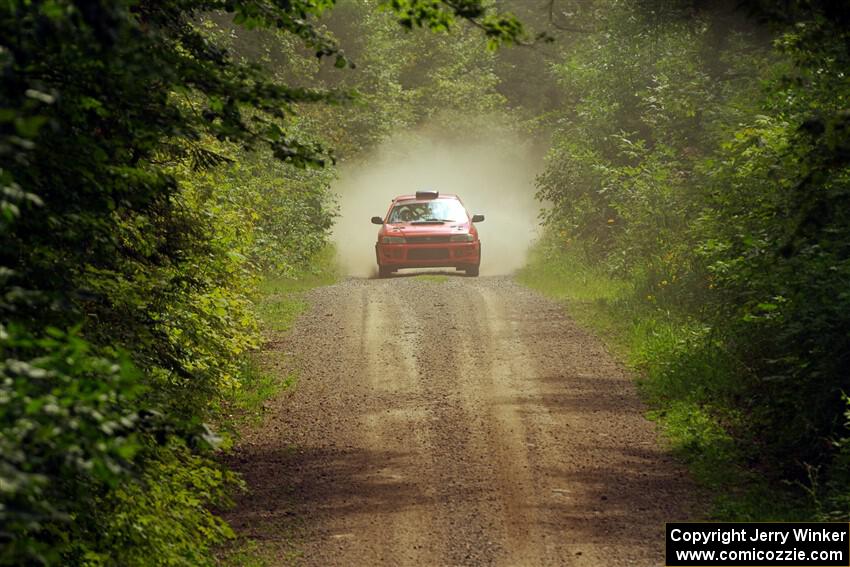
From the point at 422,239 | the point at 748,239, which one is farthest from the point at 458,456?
the point at 422,239

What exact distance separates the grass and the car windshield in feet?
14.8

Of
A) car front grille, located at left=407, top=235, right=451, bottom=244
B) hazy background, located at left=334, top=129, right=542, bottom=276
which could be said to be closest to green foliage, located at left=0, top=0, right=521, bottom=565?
car front grille, located at left=407, top=235, right=451, bottom=244

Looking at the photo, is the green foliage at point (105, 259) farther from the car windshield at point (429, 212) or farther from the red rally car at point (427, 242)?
the car windshield at point (429, 212)

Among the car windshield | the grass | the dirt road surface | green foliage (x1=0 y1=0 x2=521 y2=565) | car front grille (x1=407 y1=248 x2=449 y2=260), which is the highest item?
green foliage (x1=0 y1=0 x2=521 y2=565)

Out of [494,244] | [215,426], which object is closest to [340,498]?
[215,426]

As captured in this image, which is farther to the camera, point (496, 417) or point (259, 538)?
point (496, 417)

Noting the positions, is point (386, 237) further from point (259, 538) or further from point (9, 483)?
point (9, 483)

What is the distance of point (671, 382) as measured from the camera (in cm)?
1337

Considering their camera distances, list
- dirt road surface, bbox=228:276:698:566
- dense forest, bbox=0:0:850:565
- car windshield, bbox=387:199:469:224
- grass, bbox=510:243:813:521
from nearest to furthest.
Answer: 1. dense forest, bbox=0:0:850:565
2. dirt road surface, bbox=228:276:698:566
3. grass, bbox=510:243:813:521
4. car windshield, bbox=387:199:469:224

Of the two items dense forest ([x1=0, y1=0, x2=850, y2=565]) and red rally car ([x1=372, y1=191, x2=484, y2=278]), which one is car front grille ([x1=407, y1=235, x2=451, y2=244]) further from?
dense forest ([x1=0, y1=0, x2=850, y2=565])

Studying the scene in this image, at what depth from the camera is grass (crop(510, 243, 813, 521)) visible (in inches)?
367

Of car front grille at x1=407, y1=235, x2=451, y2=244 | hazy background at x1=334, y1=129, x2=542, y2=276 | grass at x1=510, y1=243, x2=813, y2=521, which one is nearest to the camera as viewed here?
grass at x1=510, y1=243, x2=813, y2=521

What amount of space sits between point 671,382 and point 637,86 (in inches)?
446

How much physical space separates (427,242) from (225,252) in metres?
14.8
